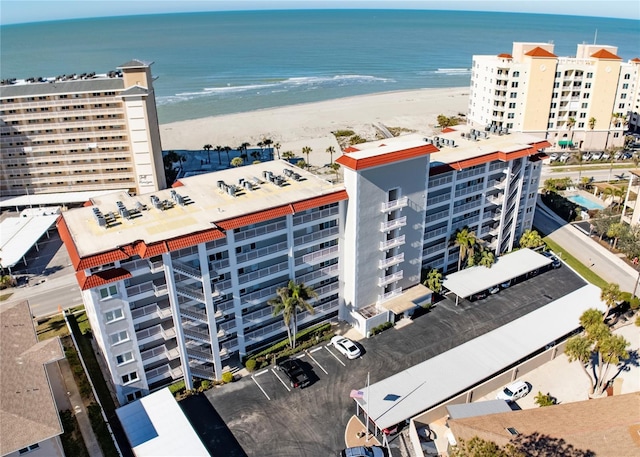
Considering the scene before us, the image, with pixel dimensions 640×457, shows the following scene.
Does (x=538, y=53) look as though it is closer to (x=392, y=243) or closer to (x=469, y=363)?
(x=392, y=243)

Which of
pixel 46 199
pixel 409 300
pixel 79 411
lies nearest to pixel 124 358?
pixel 79 411

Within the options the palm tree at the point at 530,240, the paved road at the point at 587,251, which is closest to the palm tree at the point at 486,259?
the palm tree at the point at 530,240

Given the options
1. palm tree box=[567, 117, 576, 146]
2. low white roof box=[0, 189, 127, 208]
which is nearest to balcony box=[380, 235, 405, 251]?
low white roof box=[0, 189, 127, 208]

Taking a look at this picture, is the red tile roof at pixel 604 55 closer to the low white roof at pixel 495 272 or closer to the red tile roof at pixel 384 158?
the low white roof at pixel 495 272

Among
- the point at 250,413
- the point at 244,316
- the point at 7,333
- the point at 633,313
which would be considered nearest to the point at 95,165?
the point at 7,333

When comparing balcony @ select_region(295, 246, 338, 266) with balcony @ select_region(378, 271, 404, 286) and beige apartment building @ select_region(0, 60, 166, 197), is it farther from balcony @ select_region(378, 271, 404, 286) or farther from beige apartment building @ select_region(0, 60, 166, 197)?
beige apartment building @ select_region(0, 60, 166, 197)

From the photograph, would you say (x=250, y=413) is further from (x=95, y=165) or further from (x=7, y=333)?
(x=95, y=165)
